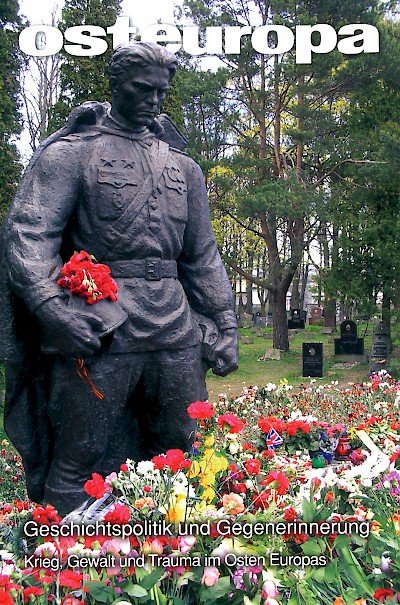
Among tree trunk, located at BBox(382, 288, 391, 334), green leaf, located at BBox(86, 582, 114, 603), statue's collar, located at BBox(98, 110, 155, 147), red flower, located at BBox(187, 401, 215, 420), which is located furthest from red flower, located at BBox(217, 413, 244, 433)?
tree trunk, located at BBox(382, 288, 391, 334)

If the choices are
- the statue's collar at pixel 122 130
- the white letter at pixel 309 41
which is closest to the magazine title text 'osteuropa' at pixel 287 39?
the white letter at pixel 309 41

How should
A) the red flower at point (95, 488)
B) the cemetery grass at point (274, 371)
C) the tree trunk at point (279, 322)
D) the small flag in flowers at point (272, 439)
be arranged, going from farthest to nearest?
the tree trunk at point (279, 322), the cemetery grass at point (274, 371), the small flag in flowers at point (272, 439), the red flower at point (95, 488)

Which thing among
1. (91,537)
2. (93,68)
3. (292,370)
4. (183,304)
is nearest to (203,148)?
(292,370)

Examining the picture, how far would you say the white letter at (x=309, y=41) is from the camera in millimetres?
15438

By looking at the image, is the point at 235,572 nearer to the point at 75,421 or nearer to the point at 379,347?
the point at 75,421

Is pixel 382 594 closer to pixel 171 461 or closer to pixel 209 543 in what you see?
pixel 209 543

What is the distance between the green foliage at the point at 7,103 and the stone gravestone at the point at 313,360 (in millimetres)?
7750

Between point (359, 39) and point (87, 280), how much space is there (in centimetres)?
1532

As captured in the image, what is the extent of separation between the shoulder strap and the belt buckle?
0.63ft

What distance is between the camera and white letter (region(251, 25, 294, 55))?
15.7 meters

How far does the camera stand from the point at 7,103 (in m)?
9.41

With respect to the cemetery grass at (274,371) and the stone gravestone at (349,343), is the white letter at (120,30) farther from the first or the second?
the stone gravestone at (349,343)

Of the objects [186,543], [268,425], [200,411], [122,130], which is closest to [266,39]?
[122,130]

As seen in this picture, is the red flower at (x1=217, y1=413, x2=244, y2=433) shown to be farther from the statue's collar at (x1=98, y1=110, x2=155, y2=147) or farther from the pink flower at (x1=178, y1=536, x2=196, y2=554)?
the statue's collar at (x1=98, y1=110, x2=155, y2=147)
